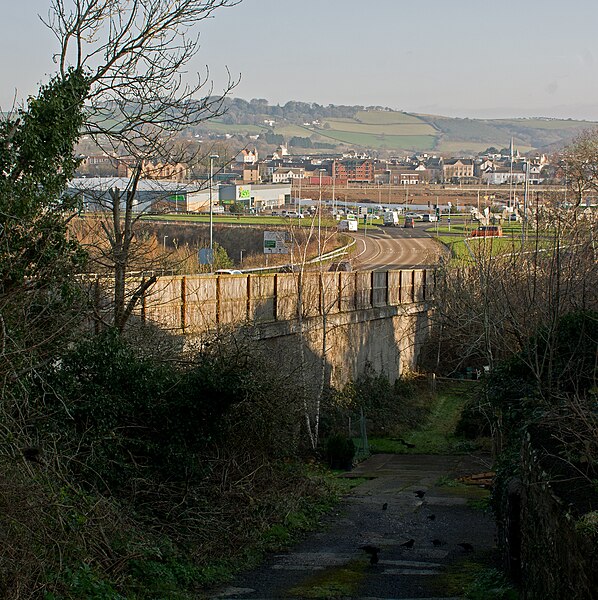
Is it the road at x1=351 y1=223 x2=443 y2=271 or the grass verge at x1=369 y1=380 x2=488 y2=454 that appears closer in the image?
the grass verge at x1=369 y1=380 x2=488 y2=454

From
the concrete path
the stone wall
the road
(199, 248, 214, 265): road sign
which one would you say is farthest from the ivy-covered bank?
the road

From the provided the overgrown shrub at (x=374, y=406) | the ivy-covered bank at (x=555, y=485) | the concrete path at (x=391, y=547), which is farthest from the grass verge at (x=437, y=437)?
the ivy-covered bank at (x=555, y=485)

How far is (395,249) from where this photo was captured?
7038 centimetres

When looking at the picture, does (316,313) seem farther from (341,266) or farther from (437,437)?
(341,266)

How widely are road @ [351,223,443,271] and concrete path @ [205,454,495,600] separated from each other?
2754 cm

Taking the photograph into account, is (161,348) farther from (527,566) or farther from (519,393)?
(527,566)

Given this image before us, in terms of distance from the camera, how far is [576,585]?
8773 mm

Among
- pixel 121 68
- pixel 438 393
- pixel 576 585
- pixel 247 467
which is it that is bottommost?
pixel 438 393

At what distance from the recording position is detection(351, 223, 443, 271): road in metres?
58.8

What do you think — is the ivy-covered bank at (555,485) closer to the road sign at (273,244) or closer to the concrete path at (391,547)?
the concrete path at (391,547)

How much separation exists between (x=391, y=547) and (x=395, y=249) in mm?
53171

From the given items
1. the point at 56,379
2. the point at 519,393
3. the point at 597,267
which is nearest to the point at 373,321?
the point at 597,267

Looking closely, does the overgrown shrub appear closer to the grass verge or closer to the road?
the grass verge

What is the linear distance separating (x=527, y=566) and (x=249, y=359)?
23.5ft
